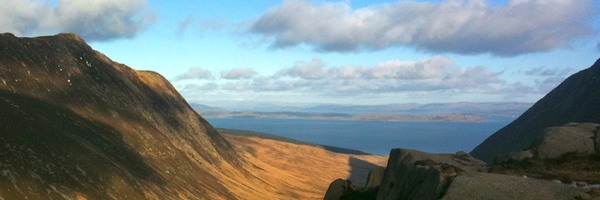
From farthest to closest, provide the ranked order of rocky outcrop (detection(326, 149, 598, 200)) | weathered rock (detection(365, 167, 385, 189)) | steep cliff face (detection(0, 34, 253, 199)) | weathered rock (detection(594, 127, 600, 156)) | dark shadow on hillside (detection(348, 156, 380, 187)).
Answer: dark shadow on hillside (detection(348, 156, 380, 187)) → steep cliff face (detection(0, 34, 253, 199)) → weathered rock (detection(365, 167, 385, 189)) → weathered rock (detection(594, 127, 600, 156)) → rocky outcrop (detection(326, 149, 598, 200))

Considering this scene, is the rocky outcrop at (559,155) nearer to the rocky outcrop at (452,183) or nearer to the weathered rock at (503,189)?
the rocky outcrop at (452,183)

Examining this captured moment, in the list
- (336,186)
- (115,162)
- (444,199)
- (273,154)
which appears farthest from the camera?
(273,154)

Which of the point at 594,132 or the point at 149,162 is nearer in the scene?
the point at 594,132

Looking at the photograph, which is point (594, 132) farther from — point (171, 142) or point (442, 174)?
point (171, 142)

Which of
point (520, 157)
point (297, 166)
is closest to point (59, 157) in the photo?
point (520, 157)

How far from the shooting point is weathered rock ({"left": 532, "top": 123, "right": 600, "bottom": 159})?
3833cm

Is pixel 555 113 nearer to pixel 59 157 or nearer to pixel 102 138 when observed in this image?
pixel 102 138

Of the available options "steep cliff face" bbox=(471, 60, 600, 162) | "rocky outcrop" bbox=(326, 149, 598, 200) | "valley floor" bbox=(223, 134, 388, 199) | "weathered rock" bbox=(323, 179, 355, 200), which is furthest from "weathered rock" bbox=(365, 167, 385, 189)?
"steep cliff face" bbox=(471, 60, 600, 162)

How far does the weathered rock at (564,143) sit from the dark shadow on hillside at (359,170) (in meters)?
96.8

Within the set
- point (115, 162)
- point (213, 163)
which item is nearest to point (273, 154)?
point (213, 163)

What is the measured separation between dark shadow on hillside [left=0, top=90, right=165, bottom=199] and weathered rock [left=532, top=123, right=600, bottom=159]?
140ft

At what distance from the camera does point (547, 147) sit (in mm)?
39062

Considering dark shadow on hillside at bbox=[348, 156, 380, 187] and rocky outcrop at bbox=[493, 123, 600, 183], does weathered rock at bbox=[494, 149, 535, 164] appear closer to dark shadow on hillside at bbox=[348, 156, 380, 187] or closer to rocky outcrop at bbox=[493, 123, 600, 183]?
rocky outcrop at bbox=[493, 123, 600, 183]

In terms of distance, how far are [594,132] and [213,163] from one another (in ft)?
250
